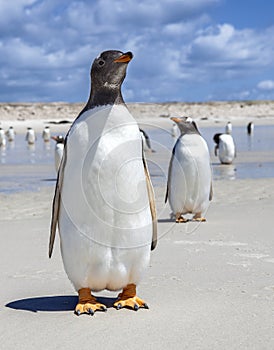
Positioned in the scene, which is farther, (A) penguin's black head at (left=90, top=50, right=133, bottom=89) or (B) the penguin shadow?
(B) the penguin shadow

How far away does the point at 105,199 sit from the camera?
3.90 m

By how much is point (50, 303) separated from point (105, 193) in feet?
3.10

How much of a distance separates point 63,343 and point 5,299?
1172 millimetres

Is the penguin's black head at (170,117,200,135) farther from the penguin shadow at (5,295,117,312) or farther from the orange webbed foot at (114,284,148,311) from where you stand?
the orange webbed foot at (114,284,148,311)

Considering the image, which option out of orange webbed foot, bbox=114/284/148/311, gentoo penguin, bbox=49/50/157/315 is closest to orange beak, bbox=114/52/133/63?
gentoo penguin, bbox=49/50/157/315

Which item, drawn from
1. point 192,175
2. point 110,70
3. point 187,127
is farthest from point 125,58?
point 187,127

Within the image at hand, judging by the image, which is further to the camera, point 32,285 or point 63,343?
point 32,285

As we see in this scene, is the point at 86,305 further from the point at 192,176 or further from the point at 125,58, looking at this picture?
the point at 192,176

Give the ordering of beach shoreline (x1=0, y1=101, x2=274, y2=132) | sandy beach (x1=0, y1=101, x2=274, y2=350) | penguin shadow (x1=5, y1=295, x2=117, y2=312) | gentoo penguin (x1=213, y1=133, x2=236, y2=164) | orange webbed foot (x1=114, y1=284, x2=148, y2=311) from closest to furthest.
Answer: sandy beach (x1=0, y1=101, x2=274, y2=350) < orange webbed foot (x1=114, y1=284, x2=148, y2=311) < penguin shadow (x1=5, y1=295, x2=117, y2=312) < gentoo penguin (x1=213, y1=133, x2=236, y2=164) < beach shoreline (x1=0, y1=101, x2=274, y2=132)

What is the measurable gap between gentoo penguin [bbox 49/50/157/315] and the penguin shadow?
223mm

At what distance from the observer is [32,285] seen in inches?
194

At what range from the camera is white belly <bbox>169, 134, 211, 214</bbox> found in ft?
27.8

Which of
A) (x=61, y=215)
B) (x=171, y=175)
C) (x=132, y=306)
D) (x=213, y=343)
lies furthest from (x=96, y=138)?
(x=171, y=175)

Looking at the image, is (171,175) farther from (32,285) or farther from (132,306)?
(132,306)
